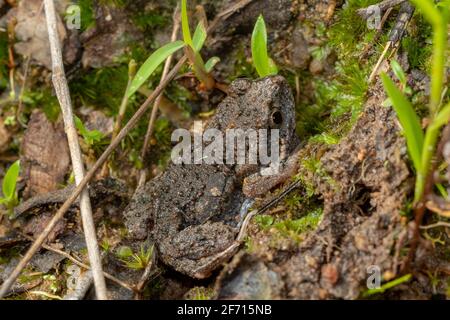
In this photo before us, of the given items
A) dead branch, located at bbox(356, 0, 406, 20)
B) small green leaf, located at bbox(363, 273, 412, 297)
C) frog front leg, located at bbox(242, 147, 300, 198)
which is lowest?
small green leaf, located at bbox(363, 273, 412, 297)

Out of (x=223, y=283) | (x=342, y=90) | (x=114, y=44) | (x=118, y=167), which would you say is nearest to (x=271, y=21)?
(x=342, y=90)

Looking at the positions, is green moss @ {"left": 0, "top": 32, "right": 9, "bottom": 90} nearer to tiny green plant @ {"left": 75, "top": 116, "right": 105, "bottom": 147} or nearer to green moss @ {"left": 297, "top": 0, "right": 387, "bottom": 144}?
tiny green plant @ {"left": 75, "top": 116, "right": 105, "bottom": 147}

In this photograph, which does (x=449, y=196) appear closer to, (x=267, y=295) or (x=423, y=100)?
(x=423, y=100)

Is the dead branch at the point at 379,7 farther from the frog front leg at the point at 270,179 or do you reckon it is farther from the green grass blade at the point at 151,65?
the green grass blade at the point at 151,65

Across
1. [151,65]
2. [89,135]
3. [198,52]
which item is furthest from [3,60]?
[198,52]

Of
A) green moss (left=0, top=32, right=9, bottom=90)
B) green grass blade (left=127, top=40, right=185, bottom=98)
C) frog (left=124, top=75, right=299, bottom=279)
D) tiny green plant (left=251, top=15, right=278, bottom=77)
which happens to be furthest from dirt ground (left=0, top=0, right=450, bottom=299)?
green grass blade (left=127, top=40, right=185, bottom=98)

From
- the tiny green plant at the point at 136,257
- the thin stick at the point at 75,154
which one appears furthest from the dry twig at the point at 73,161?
the tiny green plant at the point at 136,257
